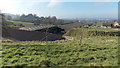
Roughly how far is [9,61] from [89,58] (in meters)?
5.13

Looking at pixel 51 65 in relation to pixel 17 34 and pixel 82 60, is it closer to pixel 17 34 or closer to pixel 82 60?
pixel 82 60

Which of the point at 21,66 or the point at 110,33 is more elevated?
the point at 21,66

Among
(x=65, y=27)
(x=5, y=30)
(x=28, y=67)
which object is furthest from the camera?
(x=65, y=27)

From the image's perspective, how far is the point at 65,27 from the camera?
62.9 m

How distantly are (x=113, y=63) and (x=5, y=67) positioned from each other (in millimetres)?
6093

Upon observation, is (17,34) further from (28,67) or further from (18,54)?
(28,67)

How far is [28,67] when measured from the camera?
8.18 m

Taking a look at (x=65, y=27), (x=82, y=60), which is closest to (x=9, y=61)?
(x=82, y=60)

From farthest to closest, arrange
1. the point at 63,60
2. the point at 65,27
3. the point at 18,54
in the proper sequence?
the point at 65,27 → the point at 18,54 → the point at 63,60

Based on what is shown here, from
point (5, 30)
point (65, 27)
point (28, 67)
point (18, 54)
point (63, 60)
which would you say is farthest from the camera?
point (65, 27)

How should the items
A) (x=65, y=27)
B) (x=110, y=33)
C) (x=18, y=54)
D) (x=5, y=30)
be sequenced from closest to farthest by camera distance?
(x=18, y=54) → (x=5, y=30) → (x=110, y=33) → (x=65, y=27)

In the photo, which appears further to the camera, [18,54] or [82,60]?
A: [18,54]

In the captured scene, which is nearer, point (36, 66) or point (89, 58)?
point (36, 66)

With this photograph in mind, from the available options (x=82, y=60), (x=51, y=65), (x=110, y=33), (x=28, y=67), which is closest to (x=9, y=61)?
(x=28, y=67)
